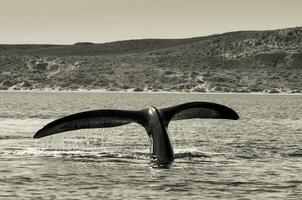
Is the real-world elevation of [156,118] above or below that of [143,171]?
above

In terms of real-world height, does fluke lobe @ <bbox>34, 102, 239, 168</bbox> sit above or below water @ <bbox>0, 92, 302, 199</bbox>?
above

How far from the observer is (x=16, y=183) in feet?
85.0

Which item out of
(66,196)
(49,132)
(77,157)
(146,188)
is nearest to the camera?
(66,196)

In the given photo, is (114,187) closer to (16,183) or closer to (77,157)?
(16,183)

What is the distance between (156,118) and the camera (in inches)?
1196

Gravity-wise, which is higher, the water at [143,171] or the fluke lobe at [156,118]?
the fluke lobe at [156,118]

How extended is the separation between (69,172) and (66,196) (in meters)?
4.74

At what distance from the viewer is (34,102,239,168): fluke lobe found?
28.3 m

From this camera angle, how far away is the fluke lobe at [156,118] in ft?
93.0

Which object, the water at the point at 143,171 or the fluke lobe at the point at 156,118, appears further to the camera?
the fluke lobe at the point at 156,118

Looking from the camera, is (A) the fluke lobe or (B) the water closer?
(B) the water

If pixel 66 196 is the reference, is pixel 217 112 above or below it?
above

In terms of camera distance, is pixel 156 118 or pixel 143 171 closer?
pixel 143 171

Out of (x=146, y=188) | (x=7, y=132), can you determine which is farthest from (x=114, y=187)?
(x=7, y=132)
